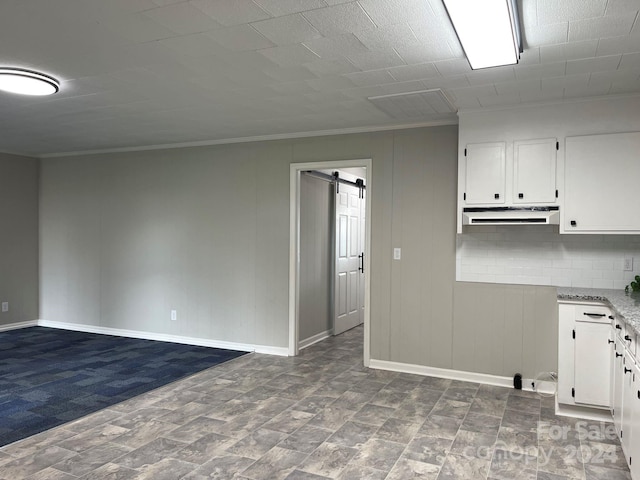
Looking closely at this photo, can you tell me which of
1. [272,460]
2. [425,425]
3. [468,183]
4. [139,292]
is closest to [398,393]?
[425,425]

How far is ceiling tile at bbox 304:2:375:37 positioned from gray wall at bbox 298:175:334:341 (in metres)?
3.17

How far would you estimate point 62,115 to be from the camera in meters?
4.63

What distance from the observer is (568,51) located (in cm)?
288

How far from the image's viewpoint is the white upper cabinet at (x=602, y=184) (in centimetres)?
370

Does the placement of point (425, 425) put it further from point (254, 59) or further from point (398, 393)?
point (254, 59)

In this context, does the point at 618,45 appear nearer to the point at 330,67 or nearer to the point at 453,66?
the point at 453,66

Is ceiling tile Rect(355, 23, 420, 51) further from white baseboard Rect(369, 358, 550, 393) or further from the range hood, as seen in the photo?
white baseboard Rect(369, 358, 550, 393)

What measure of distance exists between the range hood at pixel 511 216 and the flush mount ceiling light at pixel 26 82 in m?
3.41

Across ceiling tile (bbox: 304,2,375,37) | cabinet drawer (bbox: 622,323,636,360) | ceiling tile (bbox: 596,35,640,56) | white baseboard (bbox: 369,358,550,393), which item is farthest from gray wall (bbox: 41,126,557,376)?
ceiling tile (bbox: 304,2,375,37)

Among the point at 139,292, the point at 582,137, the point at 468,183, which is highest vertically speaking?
the point at 582,137

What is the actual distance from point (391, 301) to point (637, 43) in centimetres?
298

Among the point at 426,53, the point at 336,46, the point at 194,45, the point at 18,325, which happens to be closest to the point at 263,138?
the point at 194,45

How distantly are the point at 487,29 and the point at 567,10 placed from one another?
0.37 metres

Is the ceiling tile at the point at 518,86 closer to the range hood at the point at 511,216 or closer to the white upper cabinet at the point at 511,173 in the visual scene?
the white upper cabinet at the point at 511,173
